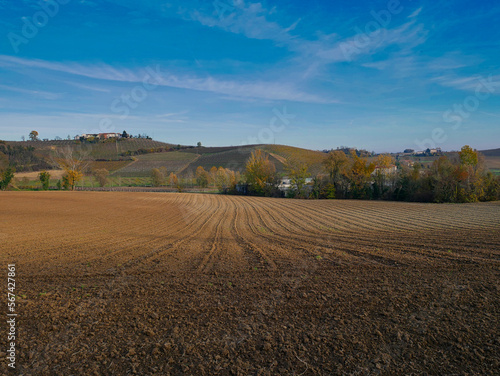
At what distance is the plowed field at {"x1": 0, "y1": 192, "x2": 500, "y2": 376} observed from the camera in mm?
5207

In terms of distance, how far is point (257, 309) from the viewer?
23.8 feet

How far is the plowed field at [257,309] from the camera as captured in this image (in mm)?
5207

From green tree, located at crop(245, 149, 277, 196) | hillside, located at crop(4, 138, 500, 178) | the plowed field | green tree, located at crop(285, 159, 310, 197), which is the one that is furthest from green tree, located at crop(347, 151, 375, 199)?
the plowed field

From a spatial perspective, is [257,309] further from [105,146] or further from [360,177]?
[105,146]

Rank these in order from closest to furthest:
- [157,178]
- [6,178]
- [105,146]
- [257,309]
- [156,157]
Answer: [257,309]
[6,178]
[157,178]
[156,157]
[105,146]

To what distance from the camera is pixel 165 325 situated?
6.47 meters

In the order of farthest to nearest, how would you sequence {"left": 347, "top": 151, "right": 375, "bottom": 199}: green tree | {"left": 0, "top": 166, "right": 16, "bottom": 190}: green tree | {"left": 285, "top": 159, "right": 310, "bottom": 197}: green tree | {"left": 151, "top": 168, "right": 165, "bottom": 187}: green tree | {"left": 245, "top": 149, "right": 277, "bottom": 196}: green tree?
1. {"left": 151, "top": 168, "right": 165, "bottom": 187}: green tree
2. {"left": 245, "top": 149, "right": 277, "bottom": 196}: green tree
3. {"left": 0, "top": 166, "right": 16, "bottom": 190}: green tree
4. {"left": 285, "top": 159, "right": 310, "bottom": 197}: green tree
5. {"left": 347, "top": 151, "right": 375, "bottom": 199}: green tree

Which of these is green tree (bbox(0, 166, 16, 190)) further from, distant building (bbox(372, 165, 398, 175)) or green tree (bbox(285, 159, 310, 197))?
distant building (bbox(372, 165, 398, 175))

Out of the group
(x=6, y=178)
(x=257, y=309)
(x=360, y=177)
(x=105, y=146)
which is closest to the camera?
(x=257, y=309)

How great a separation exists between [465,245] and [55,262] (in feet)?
58.5

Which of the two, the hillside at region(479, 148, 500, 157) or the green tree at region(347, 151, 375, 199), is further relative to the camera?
the hillside at region(479, 148, 500, 157)

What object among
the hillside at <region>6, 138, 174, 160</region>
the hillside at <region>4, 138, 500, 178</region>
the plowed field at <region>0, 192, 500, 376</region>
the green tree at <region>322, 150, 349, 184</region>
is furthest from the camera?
the hillside at <region>6, 138, 174, 160</region>

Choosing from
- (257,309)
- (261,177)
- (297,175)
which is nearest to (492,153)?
(297,175)

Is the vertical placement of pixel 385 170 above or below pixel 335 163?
below
